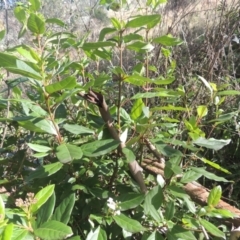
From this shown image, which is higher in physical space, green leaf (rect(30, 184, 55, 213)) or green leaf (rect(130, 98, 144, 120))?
green leaf (rect(130, 98, 144, 120))

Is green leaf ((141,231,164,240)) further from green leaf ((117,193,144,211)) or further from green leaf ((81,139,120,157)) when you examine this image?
green leaf ((81,139,120,157))

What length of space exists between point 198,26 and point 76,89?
3850mm

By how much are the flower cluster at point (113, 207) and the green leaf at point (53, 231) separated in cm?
24

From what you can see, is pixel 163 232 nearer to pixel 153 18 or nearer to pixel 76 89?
pixel 76 89

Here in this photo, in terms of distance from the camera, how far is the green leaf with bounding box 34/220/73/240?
0.70 m

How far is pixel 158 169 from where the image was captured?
1270 millimetres


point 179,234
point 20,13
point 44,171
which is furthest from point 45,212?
point 20,13

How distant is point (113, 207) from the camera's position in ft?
3.09

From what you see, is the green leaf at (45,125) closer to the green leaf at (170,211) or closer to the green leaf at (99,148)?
the green leaf at (99,148)

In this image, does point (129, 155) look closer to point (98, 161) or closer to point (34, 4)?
point (98, 161)

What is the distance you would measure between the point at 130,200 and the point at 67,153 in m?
0.23

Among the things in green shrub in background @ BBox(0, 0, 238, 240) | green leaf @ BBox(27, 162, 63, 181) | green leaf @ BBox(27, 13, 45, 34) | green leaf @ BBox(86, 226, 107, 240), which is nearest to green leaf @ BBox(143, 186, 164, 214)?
green shrub in background @ BBox(0, 0, 238, 240)

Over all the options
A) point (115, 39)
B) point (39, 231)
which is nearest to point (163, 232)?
point (39, 231)

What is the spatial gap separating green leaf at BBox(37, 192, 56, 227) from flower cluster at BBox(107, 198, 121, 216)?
18cm
